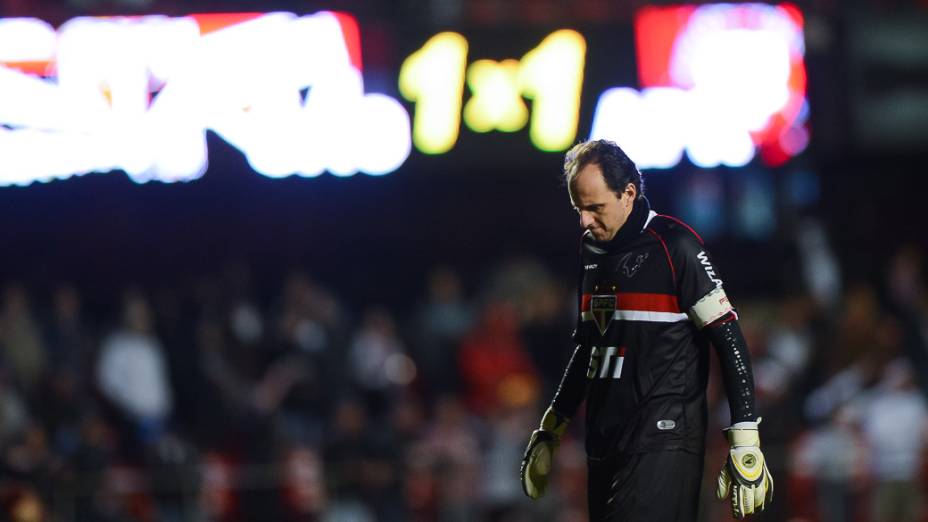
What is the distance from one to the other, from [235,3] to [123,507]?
14.1ft

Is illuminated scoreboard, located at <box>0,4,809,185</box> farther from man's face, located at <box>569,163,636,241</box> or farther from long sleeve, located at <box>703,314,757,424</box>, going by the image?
long sleeve, located at <box>703,314,757,424</box>

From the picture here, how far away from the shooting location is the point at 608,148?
5.82m

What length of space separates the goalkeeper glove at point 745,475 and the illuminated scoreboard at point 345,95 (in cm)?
780

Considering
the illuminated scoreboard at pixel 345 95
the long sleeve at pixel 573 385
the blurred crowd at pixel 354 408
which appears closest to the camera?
the long sleeve at pixel 573 385

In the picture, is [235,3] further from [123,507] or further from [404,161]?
[123,507]

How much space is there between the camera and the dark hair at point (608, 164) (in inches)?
226

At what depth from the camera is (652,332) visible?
5.81 meters

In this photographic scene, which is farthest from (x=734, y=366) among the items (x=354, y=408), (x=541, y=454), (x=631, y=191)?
(x=354, y=408)

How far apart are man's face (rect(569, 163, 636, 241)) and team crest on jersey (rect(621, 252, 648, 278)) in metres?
0.10

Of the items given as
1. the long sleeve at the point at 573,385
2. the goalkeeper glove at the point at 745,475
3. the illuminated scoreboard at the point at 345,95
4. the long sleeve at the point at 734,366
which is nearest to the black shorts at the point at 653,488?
the goalkeeper glove at the point at 745,475

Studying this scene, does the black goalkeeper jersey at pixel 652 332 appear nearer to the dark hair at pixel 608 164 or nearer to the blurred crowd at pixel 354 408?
the dark hair at pixel 608 164

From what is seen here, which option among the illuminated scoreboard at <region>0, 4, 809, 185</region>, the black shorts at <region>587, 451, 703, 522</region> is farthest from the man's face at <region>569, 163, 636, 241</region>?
the illuminated scoreboard at <region>0, 4, 809, 185</region>

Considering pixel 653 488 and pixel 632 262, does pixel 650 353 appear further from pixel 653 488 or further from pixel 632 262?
pixel 653 488

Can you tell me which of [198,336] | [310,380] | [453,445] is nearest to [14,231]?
[198,336]
